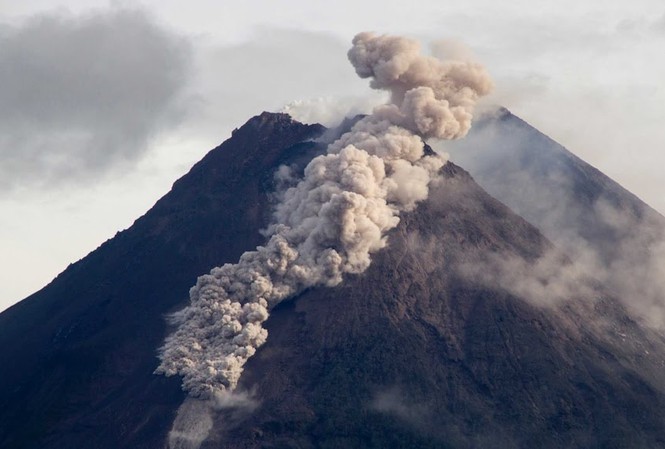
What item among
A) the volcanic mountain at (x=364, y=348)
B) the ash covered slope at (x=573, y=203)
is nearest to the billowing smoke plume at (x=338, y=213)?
the volcanic mountain at (x=364, y=348)

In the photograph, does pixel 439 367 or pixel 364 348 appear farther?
pixel 364 348

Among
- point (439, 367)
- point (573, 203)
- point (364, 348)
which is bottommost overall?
point (573, 203)

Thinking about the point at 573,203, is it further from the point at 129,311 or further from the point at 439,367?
the point at 129,311

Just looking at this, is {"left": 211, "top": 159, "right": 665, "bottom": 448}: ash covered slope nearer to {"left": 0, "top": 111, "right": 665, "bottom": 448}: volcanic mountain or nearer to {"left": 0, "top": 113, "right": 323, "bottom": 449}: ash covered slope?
{"left": 0, "top": 111, "right": 665, "bottom": 448}: volcanic mountain

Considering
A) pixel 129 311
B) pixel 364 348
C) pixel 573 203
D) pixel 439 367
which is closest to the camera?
pixel 439 367

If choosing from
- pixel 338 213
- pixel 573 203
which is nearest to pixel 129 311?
pixel 338 213
